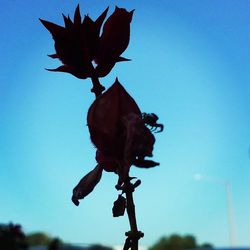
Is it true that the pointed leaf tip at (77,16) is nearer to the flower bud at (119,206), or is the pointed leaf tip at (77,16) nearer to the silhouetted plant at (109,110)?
the silhouetted plant at (109,110)

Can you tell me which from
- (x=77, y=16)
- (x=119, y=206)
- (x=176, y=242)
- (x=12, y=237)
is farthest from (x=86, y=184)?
(x=176, y=242)

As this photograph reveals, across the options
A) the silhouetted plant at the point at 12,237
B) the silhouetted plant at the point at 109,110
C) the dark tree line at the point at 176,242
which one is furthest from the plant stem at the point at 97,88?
the dark tree line at the point at 176,242

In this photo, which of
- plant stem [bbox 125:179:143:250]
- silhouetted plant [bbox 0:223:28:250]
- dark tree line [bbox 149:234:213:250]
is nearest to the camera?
plant stem [bbox 125:179:143:250]

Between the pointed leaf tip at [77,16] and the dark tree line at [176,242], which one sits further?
the dark tree line at [176,242]

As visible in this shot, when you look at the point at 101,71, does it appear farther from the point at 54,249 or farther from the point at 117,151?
the point at 54,249

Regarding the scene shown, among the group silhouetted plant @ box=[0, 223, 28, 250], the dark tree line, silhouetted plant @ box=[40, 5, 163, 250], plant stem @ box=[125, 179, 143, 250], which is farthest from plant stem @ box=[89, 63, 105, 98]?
the dark tree line

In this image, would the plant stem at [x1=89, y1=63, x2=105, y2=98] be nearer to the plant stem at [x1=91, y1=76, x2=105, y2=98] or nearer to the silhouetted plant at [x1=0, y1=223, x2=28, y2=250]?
the plant stem at [x1=91, y1=76, x2=105, y2=98]

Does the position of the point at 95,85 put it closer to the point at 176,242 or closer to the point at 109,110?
the point at 109,110

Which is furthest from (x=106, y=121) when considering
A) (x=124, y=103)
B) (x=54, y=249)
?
(x=54, y=249)
